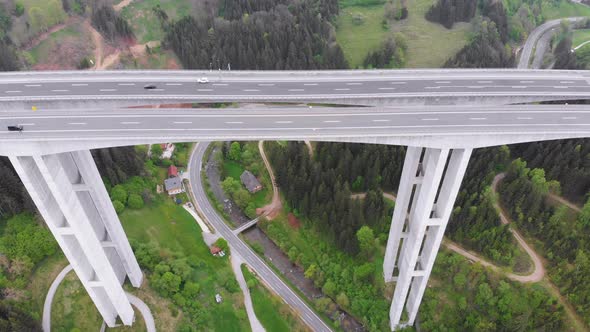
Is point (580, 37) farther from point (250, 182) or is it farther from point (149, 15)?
point (149, 15)

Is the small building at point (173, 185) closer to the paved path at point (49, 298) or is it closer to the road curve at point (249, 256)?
the road curve at point (249, 256)

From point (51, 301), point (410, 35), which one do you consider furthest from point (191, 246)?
point (410, 35)

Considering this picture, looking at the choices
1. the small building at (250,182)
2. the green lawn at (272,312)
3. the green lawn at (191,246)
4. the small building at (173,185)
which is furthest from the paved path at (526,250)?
the small building at (173,185)

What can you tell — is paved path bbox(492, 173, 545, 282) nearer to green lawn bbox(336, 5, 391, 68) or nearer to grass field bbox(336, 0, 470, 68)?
grass field bbox(336, 0, 470, 68)

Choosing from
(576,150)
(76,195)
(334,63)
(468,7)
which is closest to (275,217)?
(76,195)

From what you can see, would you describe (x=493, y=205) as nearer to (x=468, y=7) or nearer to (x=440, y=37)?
(x=440, y=37)

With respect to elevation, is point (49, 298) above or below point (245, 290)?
above
